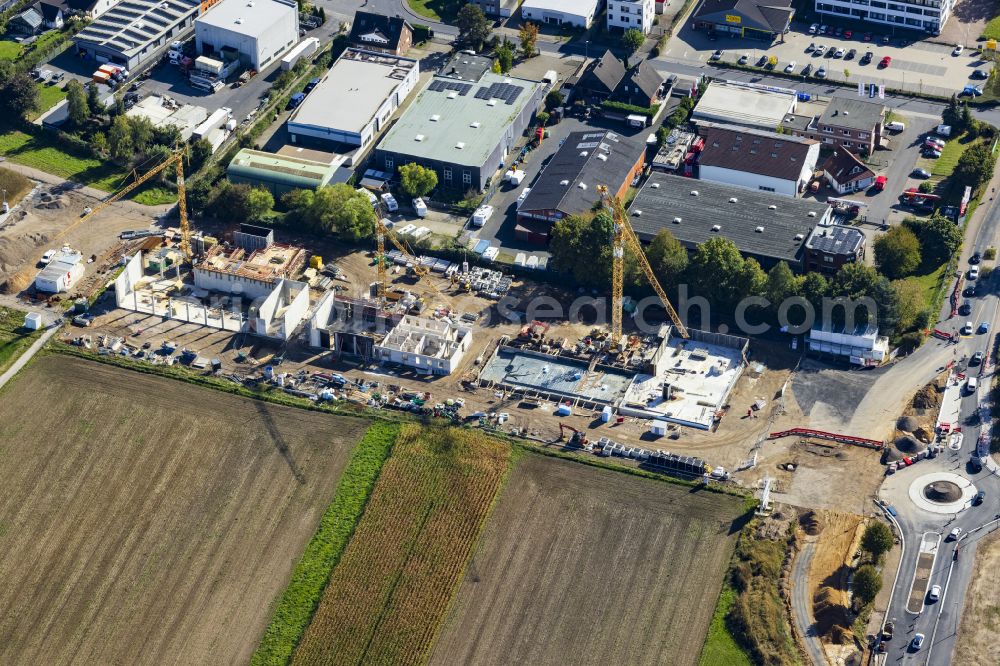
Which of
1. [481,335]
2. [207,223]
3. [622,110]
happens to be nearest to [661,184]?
[622,110]

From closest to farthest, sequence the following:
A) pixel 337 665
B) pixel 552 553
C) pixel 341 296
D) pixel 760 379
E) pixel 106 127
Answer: pixel 337 665 → pixel 552 553 → pixel 760 379 → pixel 341 296 → pixel 106 127

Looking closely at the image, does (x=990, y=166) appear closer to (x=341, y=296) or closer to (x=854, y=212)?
(x=854, y=212)

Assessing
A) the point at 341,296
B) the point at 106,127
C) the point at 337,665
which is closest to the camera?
the point at 337,665

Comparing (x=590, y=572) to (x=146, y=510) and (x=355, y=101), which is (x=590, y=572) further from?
(x=355, y=101)

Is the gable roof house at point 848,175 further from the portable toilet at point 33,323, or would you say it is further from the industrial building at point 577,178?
the portable toilet at point 33,323

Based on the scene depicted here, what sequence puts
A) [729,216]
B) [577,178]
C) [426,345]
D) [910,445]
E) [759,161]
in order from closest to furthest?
[910,445] → [426,345] → [729,216] → [577,178] → [759,161]

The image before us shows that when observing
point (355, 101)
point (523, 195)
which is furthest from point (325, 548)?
point (355, 101)
